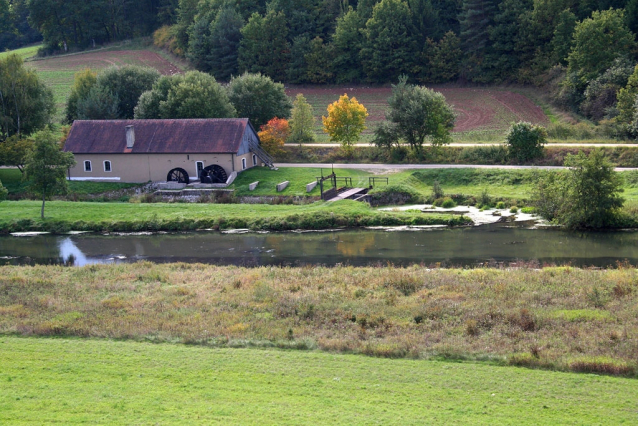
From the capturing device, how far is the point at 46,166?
121ft

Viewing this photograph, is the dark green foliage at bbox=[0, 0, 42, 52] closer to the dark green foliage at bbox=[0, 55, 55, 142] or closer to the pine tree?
the dark green foliage at bbox=[0, 55, 55, 142]

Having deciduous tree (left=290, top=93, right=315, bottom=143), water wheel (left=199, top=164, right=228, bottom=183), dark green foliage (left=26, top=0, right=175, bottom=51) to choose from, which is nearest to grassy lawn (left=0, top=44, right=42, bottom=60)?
dark green foliage (left=26, top=0, right=175, bottom=51)

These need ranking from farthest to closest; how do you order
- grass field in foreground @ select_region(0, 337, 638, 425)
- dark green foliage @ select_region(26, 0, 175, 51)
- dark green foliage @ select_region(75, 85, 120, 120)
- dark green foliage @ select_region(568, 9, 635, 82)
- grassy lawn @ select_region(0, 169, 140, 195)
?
dark green foliage @ select_region(26, 0, 175, 51) → dark green foliage @ select_region(568, 9, 635, 82) → dark green foliage @ select_region(75, 85, 120, 120) → grassy lawn @ select_region(0, 169, 140, 195) → grass field in foreground @ select_region(0, 337, 638, 425)

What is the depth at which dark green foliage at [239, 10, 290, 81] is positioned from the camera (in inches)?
3177

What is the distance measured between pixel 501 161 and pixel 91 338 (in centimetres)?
3438

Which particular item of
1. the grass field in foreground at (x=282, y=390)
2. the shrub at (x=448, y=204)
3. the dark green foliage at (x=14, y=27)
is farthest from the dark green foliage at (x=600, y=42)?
the dark green foliage at (x=14, y=27)

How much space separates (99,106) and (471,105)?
3620cm

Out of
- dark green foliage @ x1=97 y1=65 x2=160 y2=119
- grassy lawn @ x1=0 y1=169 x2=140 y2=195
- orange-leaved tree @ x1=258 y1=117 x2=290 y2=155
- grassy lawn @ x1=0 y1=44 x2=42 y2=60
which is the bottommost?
grassy lawn @ x1=0 y1=169 x2=140 y2=195

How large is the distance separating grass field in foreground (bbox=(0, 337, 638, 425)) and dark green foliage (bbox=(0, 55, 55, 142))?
134ft

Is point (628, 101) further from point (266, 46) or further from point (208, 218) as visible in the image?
point (266, 46)

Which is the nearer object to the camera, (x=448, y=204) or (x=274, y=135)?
(x=448, y=204)

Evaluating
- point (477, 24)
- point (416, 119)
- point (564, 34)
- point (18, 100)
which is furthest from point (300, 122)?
point (477, 24)

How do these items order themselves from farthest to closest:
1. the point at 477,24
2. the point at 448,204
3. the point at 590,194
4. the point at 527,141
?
1. the point at 477,24
2. the point at 527,141
3. the point at 448,204
4. the point at 590,194

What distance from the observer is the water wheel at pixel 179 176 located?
4594 cm
